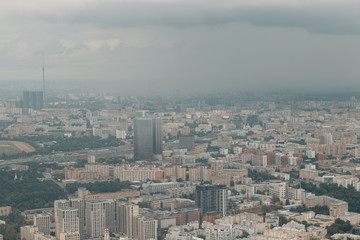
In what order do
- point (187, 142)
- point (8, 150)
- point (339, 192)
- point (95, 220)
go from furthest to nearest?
point (187, 142), point (8, 150), point (339, 192), point (95, 220)

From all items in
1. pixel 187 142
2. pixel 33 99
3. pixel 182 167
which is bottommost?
pixel 182 167

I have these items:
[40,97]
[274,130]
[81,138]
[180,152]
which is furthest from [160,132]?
[40,97]

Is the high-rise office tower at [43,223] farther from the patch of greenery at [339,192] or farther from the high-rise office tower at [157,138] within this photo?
the high-rise office tower at [157,138]

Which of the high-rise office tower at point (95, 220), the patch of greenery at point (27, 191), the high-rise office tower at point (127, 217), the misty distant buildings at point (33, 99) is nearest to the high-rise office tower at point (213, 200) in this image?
the high-rise office tower at point (127, 217)

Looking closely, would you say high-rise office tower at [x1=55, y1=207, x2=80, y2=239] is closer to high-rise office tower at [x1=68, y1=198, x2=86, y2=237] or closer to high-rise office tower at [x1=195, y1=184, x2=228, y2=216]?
high-rise office tower at [x1=68, y1=198, x2=86, y2=237]

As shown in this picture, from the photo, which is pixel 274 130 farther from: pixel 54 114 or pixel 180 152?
pixel 54 114

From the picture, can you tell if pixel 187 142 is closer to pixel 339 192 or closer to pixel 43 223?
pixel 339 192

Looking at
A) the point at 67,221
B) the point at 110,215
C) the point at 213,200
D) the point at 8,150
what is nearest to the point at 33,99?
the point at 8,150

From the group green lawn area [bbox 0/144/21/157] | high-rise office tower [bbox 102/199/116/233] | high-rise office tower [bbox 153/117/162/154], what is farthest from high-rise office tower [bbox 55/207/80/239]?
green lawn area [bbox 0/144/21/157]
